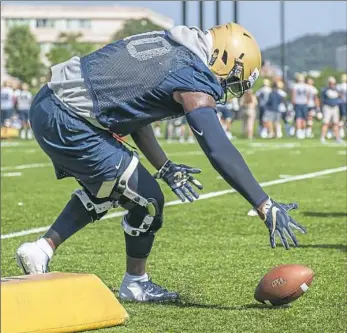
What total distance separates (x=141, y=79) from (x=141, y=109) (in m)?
0.16

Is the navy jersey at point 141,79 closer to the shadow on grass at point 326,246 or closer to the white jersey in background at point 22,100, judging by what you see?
the shadow on grass at point 326,246

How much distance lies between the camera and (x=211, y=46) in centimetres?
532

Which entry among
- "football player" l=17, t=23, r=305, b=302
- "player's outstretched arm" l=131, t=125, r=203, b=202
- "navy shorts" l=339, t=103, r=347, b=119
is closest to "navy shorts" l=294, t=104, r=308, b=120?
"navy shorts" l=339, t=103, r=347, b=119

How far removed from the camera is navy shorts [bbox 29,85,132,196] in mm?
5355

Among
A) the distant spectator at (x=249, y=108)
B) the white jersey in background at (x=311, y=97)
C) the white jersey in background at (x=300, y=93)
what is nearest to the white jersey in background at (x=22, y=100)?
the distant spectator at (x=249, y=108)

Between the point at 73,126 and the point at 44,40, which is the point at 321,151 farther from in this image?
the point at 44,40

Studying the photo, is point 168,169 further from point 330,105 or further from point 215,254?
point 330,105

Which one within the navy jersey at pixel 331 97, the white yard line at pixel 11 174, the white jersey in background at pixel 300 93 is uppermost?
the white yard line at pixel 11 174

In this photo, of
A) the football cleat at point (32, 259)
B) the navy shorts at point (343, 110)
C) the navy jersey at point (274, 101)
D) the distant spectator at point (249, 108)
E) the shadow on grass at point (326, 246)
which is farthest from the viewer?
the navy jersey at point (274, 101)

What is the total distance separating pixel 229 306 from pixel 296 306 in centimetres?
36

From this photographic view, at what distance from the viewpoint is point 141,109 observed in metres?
5.30

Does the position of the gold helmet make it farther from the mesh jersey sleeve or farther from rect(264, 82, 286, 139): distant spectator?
rect(264, 82, 286, 139): distant spectator

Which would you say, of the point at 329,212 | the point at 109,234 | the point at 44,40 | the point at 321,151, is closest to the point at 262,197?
the point at 109,234

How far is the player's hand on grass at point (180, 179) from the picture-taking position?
5.47 meters
